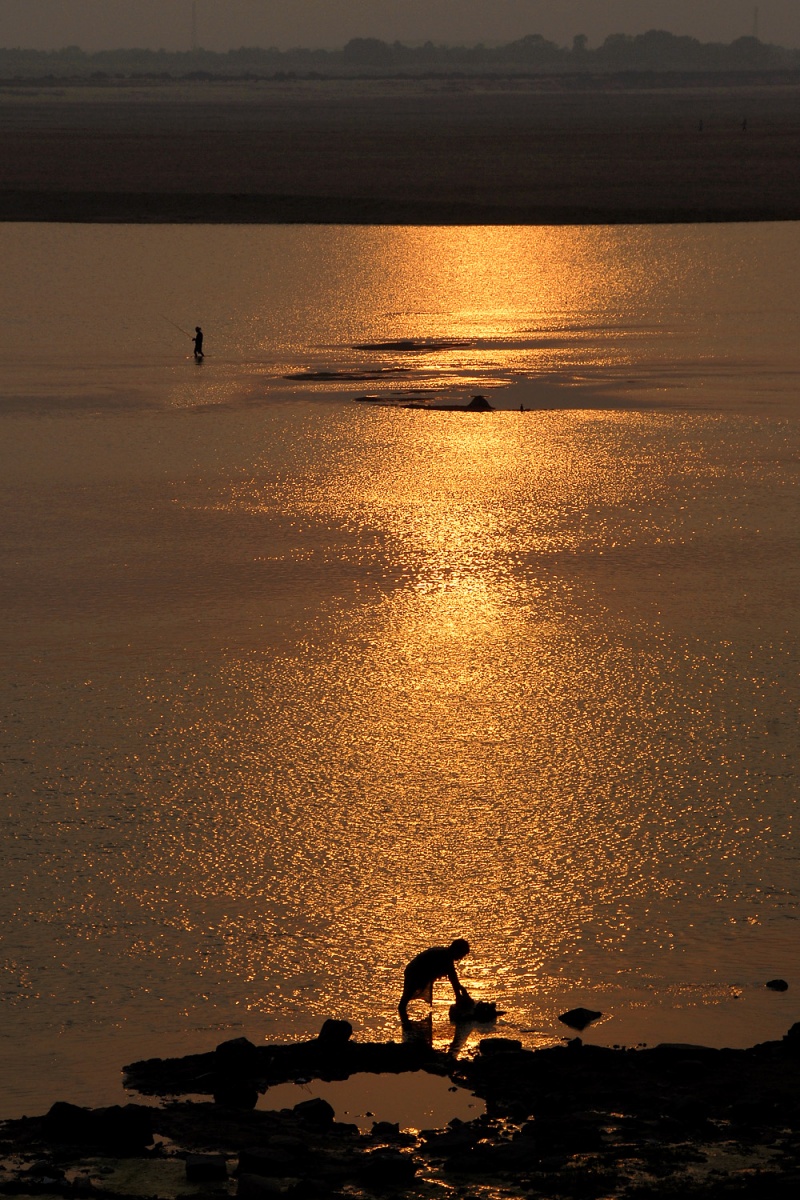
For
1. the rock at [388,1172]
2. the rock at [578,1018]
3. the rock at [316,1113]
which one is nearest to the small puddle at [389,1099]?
the rock at [316,1113]

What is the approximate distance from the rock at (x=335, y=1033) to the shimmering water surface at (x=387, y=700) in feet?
1.12

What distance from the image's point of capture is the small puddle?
9656mm

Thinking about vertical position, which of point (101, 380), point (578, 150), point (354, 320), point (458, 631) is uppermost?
point (578, 150)

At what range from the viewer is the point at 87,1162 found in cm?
902

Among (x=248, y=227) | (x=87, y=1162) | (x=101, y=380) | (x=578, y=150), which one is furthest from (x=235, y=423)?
(x=578, y=150)

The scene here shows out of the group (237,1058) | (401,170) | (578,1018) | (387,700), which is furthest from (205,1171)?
(401,170)

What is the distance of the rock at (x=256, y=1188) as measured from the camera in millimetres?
8469

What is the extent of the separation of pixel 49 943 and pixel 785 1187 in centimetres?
502

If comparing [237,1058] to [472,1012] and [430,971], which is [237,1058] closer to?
[430,971]

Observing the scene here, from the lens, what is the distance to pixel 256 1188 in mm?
8492

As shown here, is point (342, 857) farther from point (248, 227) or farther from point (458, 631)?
point (248, 227)

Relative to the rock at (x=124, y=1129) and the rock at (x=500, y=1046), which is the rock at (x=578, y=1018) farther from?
the rock at (x=124, y=1129)

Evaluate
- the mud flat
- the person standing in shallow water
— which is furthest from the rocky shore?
the mud flat

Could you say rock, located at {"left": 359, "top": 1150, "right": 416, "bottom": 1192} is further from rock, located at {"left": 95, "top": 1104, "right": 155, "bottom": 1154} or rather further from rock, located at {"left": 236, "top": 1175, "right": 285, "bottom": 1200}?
rock, located at {"left": 95, "top": 1104, "right": 155, "bottom": 1154}
